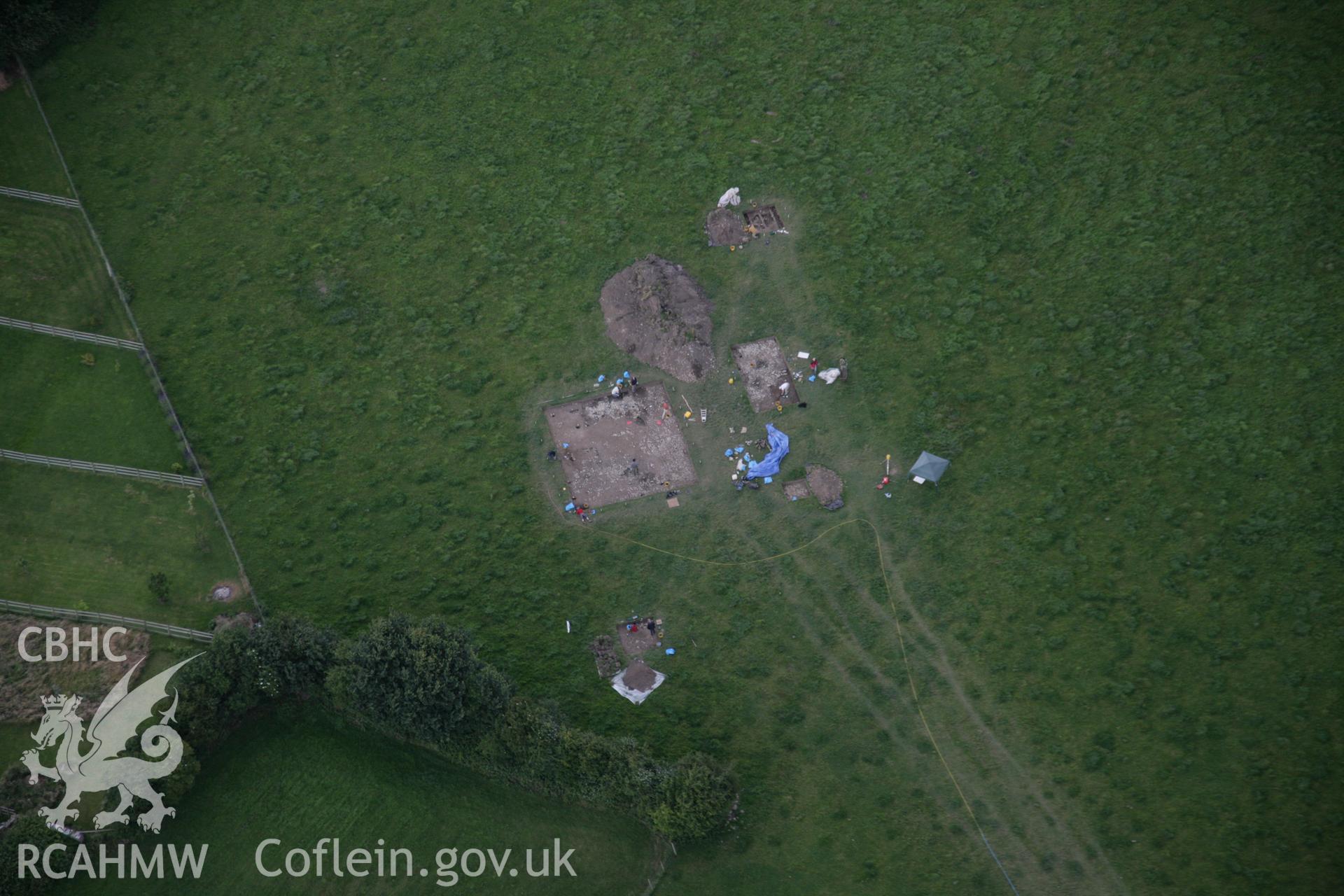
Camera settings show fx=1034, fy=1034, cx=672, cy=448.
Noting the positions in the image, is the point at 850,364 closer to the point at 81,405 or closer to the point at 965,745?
the point at 965,745

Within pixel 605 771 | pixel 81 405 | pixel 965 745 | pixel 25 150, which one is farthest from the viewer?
pixel 25 150

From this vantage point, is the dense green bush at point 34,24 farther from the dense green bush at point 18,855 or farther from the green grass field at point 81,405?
the dense green bush at point 18,855

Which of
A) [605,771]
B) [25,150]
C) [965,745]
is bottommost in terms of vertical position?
[965,745]

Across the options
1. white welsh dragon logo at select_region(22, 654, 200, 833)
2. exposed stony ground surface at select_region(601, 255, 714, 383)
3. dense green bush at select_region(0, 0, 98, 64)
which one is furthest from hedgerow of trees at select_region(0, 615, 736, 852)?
dense green bush at select_region(0, 0, 98, 64)

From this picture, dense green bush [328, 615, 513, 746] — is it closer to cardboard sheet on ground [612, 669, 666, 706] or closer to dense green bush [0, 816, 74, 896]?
cardboard sheet on ground [612, 669, 666, 706]

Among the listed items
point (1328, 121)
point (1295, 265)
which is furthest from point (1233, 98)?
point (1295, 265)

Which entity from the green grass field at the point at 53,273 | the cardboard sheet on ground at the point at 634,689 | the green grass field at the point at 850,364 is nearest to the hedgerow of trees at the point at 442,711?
the cardboard sheet on ground at the point at 634,689

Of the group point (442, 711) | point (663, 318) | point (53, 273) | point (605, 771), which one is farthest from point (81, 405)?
point (605, 771)
